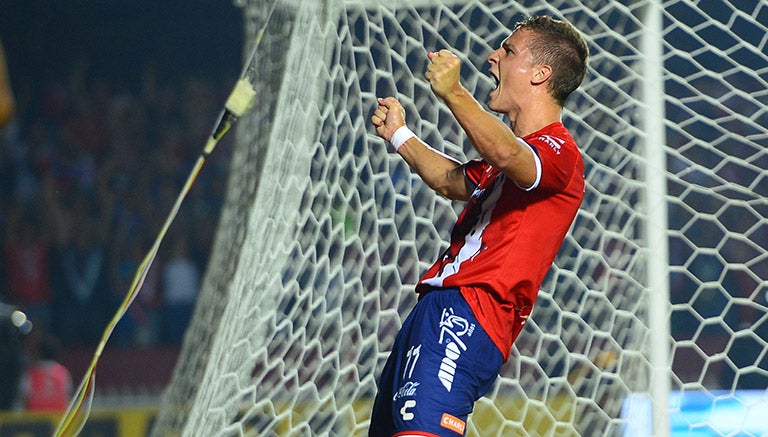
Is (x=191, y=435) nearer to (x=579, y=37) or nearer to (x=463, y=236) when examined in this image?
(x=463, y=236)

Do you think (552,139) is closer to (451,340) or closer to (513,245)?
Answer: (513,245)

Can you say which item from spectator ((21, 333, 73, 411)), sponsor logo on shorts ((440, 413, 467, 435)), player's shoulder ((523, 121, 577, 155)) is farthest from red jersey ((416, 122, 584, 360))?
spectator ((21, 333, 73, 411))

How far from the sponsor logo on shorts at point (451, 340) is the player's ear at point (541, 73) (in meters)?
0.60

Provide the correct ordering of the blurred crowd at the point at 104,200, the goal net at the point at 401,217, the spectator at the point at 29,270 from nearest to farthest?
the goal net at the point at 401,217
the spectator at the point at 29,270
the blurred crowd at the point at 104,200

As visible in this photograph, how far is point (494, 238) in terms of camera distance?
8.25 feet

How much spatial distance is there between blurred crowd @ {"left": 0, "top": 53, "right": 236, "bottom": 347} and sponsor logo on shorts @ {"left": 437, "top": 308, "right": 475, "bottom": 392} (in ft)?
17.7

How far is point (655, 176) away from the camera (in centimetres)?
395

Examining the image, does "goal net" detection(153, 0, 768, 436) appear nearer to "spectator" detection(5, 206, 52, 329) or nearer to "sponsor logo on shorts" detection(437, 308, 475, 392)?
"sponsor logo on shorts" detection(437, 308, 475, 392)

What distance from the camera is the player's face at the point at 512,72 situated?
2594 millimetres

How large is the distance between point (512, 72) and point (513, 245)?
1.43 ft

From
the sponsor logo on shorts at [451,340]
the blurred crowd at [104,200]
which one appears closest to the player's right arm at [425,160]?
the sponsor logo on shorts at [451,340]

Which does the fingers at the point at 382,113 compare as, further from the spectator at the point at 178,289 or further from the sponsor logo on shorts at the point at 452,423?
the spectator at the point at 178,289

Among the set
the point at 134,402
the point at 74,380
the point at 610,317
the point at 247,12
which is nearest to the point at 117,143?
the point at 74,380

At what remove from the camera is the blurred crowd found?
754 cm
